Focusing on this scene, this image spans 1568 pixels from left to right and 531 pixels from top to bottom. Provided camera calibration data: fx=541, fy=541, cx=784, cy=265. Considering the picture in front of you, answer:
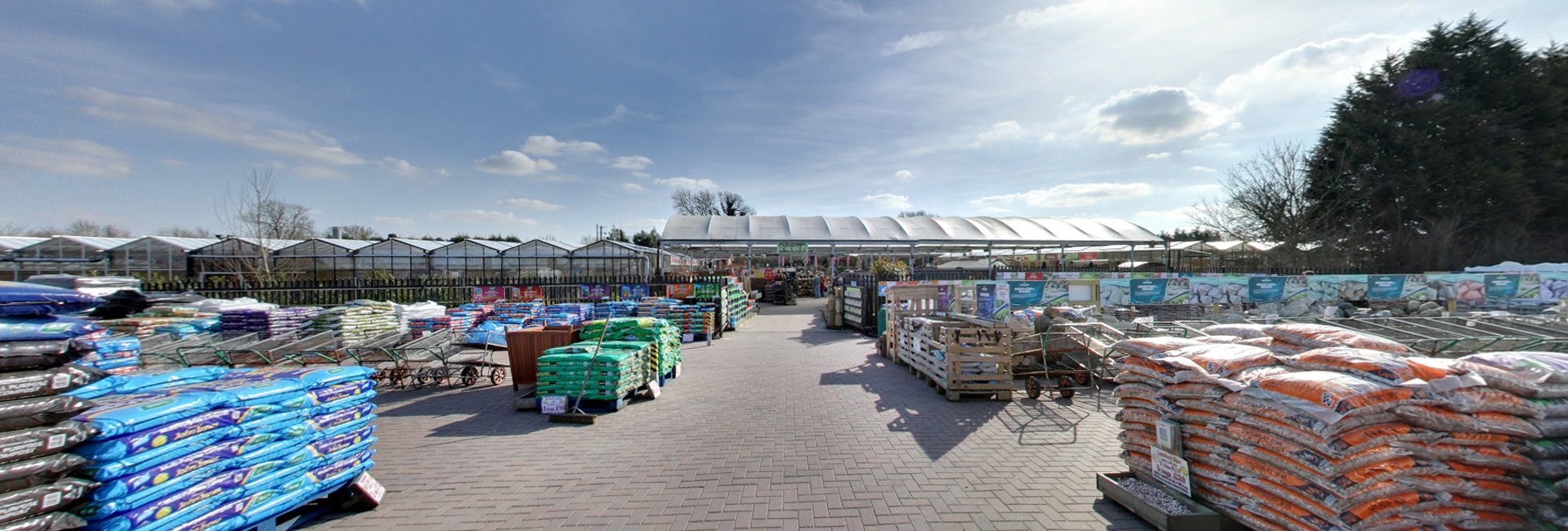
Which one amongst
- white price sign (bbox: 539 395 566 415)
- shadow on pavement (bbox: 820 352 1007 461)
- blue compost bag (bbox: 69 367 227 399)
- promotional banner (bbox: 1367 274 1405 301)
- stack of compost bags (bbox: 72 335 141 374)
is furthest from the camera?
promotional banner (bbox: 1367 274 1405 301)

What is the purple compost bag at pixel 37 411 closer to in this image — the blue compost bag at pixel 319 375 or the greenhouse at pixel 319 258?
the blue compost bag at pixel 319 375

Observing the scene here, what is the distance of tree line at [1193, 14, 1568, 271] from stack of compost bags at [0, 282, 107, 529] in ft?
113

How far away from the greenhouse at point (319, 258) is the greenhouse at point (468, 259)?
375cm

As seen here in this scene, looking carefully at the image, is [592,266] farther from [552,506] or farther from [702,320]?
[552,506]

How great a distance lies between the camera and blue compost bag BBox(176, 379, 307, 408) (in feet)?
12.3

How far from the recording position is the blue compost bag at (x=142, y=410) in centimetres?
309

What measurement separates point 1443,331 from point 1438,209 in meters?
26.5

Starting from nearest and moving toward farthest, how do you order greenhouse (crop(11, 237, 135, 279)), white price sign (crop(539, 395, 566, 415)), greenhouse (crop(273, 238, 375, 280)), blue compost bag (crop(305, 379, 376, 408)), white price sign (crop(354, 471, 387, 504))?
1. blue compost bag (crop(305, 379, 376, 408))
2. white price sign (crop(354, 471, 387, 504))
3. white price sign (crop(539, 395, 566, 415))
4. greenhouse (crop(11, 237, 135, 279))
5. greenhouse (crop(273, 238, 375, 280))

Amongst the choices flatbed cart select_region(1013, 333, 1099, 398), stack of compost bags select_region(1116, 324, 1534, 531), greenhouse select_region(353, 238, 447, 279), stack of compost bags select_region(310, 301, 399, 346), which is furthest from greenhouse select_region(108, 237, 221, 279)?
stack of compost bags select_region(1116, 324, 1534, 531)

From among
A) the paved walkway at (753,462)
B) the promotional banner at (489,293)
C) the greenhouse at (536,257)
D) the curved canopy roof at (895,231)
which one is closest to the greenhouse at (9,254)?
the greenhouse at (536,257)

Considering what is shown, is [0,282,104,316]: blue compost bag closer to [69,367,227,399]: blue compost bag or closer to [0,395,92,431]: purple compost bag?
[69,367,227,399]: blue compost bag

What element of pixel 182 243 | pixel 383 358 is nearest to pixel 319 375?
pixel 383 358

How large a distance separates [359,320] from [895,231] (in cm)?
2727

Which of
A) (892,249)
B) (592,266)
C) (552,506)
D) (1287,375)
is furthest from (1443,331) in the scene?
(892,249)
